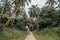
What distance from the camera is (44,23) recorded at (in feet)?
141

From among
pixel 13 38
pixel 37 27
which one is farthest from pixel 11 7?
pixel 37 27

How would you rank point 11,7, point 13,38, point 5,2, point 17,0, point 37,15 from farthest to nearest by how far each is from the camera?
1. point 37,15
2. point 11,7
3. point 5,2
4. point 13,38
5. point 17,0

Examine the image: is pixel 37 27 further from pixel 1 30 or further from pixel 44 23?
pixel 1 30

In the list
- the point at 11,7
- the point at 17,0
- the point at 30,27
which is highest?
the point at 17,0

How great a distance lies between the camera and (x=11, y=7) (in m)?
34.7

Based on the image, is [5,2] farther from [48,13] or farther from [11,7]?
[48,13]

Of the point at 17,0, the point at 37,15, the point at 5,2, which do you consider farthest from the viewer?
the point at 37,15

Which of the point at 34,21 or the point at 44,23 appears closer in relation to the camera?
the point at 44,23

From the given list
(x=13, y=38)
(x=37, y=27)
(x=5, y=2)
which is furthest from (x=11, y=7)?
(x=37, y=27)

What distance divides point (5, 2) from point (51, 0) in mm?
7732

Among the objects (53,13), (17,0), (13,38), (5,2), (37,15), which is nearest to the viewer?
(17,0)

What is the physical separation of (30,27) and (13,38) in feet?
66.0

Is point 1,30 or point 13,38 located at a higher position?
point 1,30

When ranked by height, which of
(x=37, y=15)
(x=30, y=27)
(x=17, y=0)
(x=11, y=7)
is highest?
(x=17, y=0)
